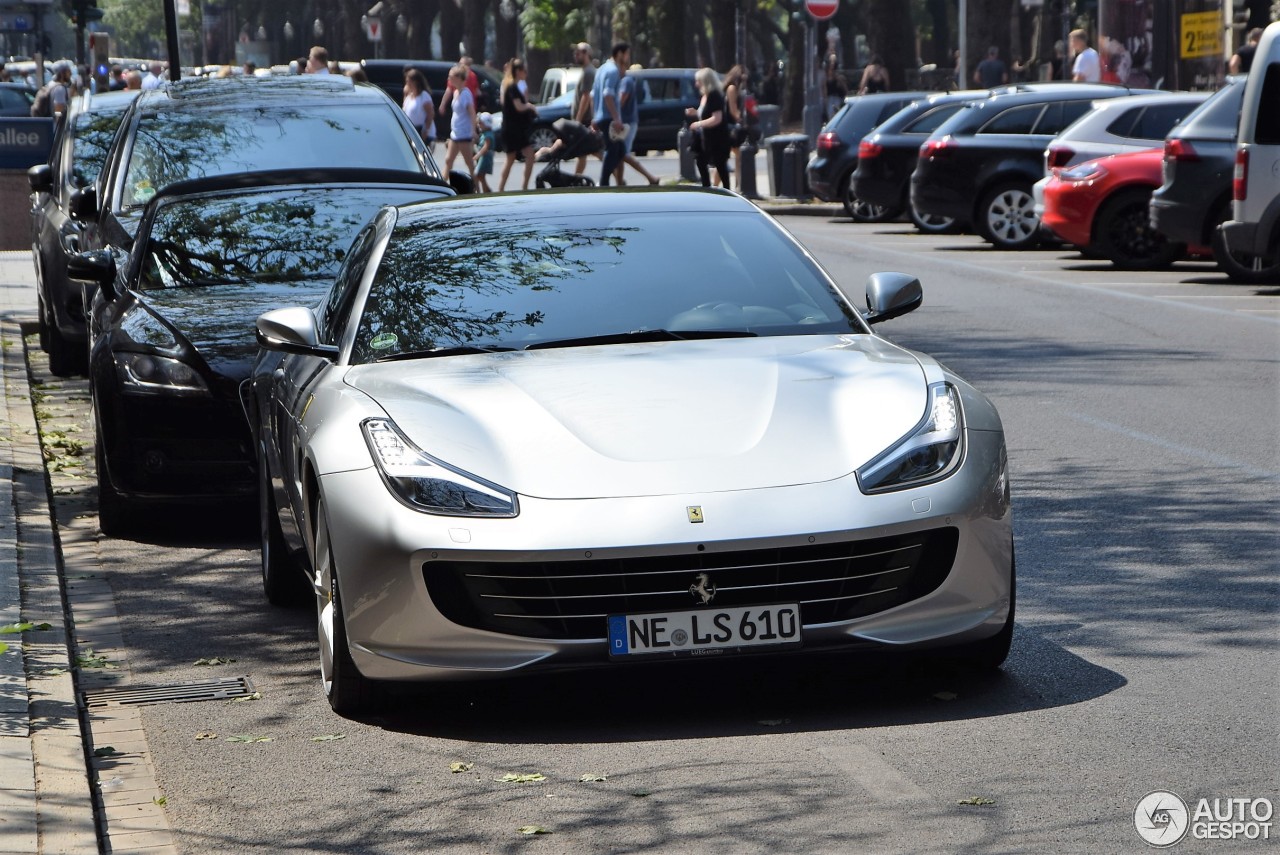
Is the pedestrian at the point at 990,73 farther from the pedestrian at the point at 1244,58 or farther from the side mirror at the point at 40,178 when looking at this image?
the side mirror at the point at 40,178

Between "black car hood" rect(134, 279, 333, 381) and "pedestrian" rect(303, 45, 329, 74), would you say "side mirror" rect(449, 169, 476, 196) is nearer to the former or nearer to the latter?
"black car hood" rect(134, 279, 333, 381)

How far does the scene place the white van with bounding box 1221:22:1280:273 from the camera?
16.1 meters

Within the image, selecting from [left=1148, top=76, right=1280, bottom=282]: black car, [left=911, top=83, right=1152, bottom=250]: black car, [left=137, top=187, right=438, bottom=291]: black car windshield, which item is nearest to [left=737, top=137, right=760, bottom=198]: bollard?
[left=911, top=83, right=1152, bottom=250]: black car

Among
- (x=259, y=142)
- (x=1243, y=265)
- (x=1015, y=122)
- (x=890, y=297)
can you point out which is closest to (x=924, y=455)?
(x=890, y=297)

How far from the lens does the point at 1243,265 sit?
18234mm

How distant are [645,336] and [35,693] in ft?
6.65

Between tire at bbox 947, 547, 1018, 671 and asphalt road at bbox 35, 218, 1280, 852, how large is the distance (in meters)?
0.07

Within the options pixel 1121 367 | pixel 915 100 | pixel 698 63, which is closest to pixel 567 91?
pixel 915 100

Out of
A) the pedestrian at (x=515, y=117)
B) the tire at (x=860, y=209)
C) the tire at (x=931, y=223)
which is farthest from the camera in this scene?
the pedestrian at (x=515, y=117)

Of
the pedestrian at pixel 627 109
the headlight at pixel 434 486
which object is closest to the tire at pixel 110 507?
the headlight at pixel 434 486

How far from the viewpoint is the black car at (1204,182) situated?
1778 centimetres

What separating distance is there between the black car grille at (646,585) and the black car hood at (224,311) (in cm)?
328

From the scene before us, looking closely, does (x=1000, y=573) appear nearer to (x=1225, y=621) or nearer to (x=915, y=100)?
(x=1225, y=621)

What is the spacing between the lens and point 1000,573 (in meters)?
5.68
